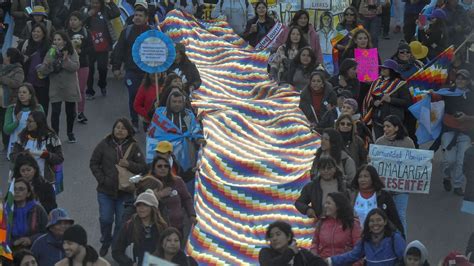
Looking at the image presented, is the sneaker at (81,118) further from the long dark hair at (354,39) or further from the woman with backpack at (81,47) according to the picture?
the long dark hair at (354,39)

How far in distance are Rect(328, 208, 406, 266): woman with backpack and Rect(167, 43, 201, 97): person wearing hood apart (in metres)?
6.66

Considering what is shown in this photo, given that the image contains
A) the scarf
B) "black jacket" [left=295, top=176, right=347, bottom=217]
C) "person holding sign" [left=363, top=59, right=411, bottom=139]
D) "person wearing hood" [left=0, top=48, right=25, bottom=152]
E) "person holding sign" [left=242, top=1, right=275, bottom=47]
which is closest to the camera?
the scarf

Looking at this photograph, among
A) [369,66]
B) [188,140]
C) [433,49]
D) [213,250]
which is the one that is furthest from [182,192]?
[433,49]

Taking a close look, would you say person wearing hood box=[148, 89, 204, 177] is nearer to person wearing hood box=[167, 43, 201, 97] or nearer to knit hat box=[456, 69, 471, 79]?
person wearing hood box=[167, 43, 201, 97]

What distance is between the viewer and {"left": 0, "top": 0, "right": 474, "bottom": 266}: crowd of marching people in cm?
1448

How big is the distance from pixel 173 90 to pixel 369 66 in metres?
3.49

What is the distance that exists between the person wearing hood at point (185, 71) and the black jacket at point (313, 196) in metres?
5.00

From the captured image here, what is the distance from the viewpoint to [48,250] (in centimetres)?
1448

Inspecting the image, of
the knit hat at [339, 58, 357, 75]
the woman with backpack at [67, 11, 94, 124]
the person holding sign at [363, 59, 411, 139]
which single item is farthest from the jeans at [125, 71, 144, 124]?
the person holding sign at [363, 59, 411, 139]

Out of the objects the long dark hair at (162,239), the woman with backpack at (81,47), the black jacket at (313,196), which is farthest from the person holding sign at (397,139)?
the woman with backpack at (81,47)

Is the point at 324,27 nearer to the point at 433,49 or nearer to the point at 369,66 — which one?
the point at 433,49

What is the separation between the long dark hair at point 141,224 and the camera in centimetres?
1475

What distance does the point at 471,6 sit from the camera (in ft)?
78.9

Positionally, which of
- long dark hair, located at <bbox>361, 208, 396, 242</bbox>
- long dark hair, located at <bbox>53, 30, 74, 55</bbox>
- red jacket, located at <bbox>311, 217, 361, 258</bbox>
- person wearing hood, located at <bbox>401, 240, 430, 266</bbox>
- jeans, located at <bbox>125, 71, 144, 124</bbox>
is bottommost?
jeans, located at <bbox>125, 71, 144, 124</bbox>
